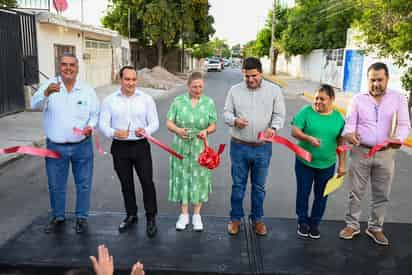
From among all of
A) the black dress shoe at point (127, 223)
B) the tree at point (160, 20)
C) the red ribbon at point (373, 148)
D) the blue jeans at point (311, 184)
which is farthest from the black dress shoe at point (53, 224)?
the tree at point (160, 20)

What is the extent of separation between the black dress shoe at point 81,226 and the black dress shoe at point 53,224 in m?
0.24

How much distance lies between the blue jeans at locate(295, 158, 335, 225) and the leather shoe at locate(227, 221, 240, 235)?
66cm

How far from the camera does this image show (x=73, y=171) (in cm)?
414

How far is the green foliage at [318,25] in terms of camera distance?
26078 millimetres

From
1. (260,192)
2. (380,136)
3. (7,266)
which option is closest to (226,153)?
(260,192)

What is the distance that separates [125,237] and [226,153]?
4.41m

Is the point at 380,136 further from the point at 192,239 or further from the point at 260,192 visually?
the point at 192,239

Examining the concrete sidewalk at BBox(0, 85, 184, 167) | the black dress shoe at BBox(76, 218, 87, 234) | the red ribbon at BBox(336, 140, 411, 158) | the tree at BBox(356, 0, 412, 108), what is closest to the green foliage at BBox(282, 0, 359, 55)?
the tree at BBox(356, 0, 412, 108)

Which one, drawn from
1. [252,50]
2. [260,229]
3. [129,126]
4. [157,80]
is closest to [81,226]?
[129,126]

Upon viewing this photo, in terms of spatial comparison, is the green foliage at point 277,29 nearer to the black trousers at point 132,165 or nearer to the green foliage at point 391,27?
the green foliage at point 391,27

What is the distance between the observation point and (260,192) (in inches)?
160

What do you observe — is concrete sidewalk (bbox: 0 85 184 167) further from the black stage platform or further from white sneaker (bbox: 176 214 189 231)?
white sneaker (bbox: 176 214 189 231)

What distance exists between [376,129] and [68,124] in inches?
117

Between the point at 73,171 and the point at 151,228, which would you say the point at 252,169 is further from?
the point at 73,171
